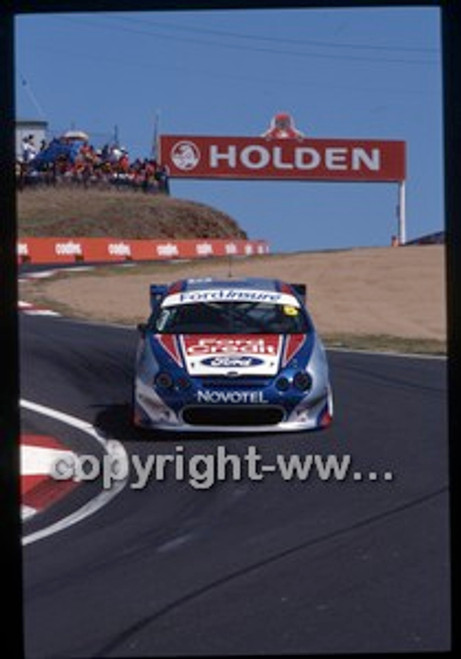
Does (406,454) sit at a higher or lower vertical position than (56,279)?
lower

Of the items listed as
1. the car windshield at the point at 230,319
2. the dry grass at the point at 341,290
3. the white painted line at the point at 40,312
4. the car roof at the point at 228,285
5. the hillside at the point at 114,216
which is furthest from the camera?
the hillside at the point at 114,216

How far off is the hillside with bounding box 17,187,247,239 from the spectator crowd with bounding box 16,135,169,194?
1.27 meters

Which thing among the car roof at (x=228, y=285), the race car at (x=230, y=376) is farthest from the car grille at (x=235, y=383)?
the car roof at (x=228, y=285)

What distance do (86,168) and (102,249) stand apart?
2.49m

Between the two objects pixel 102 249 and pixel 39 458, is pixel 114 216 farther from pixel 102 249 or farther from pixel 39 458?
pixel 39 458

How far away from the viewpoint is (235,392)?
8.61m

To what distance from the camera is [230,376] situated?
28.2 feet

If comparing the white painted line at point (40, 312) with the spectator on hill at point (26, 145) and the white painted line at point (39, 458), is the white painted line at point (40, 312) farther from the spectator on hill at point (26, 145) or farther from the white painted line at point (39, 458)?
the white painted line at point (39, 458)

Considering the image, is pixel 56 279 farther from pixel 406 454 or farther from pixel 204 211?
pixel 204 211

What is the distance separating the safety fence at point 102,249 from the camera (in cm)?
3584

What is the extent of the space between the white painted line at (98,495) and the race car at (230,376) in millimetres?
358

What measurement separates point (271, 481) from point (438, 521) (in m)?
1.39

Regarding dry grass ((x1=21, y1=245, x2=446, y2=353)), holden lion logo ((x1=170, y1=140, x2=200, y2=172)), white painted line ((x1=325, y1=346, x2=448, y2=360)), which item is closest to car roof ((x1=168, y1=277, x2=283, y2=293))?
holden lion logo ((x1=170, y1=140, x2=200, y2=172))

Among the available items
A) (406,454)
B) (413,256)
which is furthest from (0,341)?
(413,256)
